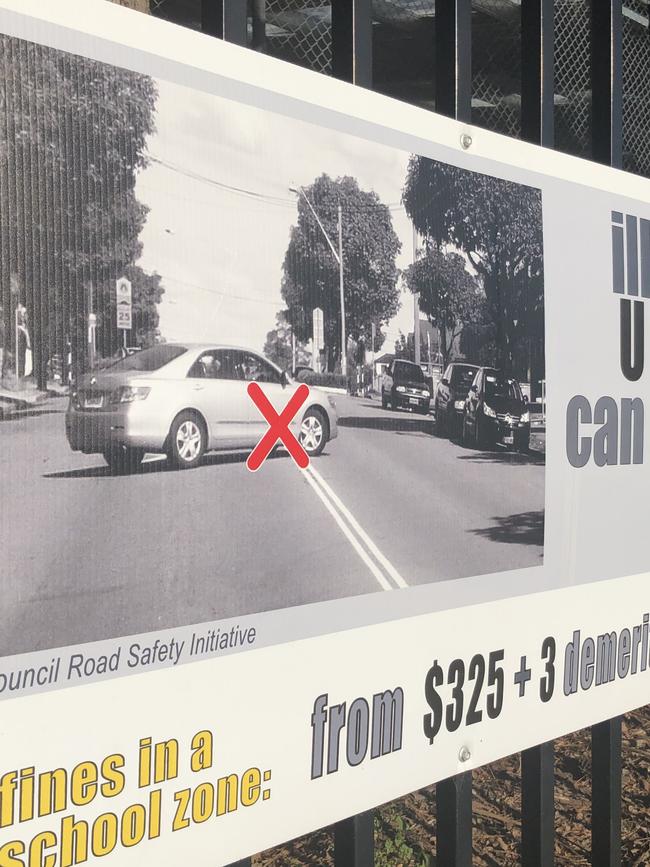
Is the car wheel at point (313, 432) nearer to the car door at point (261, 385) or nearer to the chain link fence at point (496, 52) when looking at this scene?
the car door at point (261, 385)

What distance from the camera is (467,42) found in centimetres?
215

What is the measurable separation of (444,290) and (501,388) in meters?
0.27

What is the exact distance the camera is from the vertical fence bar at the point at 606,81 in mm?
2518

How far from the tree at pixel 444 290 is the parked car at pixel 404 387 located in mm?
78

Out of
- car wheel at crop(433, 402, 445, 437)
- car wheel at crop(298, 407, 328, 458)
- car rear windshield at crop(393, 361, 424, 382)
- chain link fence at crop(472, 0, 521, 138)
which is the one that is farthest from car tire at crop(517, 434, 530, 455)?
chain link fence at crop(472, 0, 521, 138)

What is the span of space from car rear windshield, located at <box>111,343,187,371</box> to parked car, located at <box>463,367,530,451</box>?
0.72m

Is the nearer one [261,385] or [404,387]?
[261,385]

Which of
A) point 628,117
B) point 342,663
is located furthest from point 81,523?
point 628,117

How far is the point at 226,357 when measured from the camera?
1.50 metres

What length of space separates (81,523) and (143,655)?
21 centimetres

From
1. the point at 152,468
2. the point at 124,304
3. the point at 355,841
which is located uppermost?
the point at 124,304

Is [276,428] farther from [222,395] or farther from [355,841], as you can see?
[355,841]

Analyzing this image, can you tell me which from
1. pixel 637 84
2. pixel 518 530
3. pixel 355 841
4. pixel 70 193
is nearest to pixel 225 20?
pixel 70 193

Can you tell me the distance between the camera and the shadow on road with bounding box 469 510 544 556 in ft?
6.51
